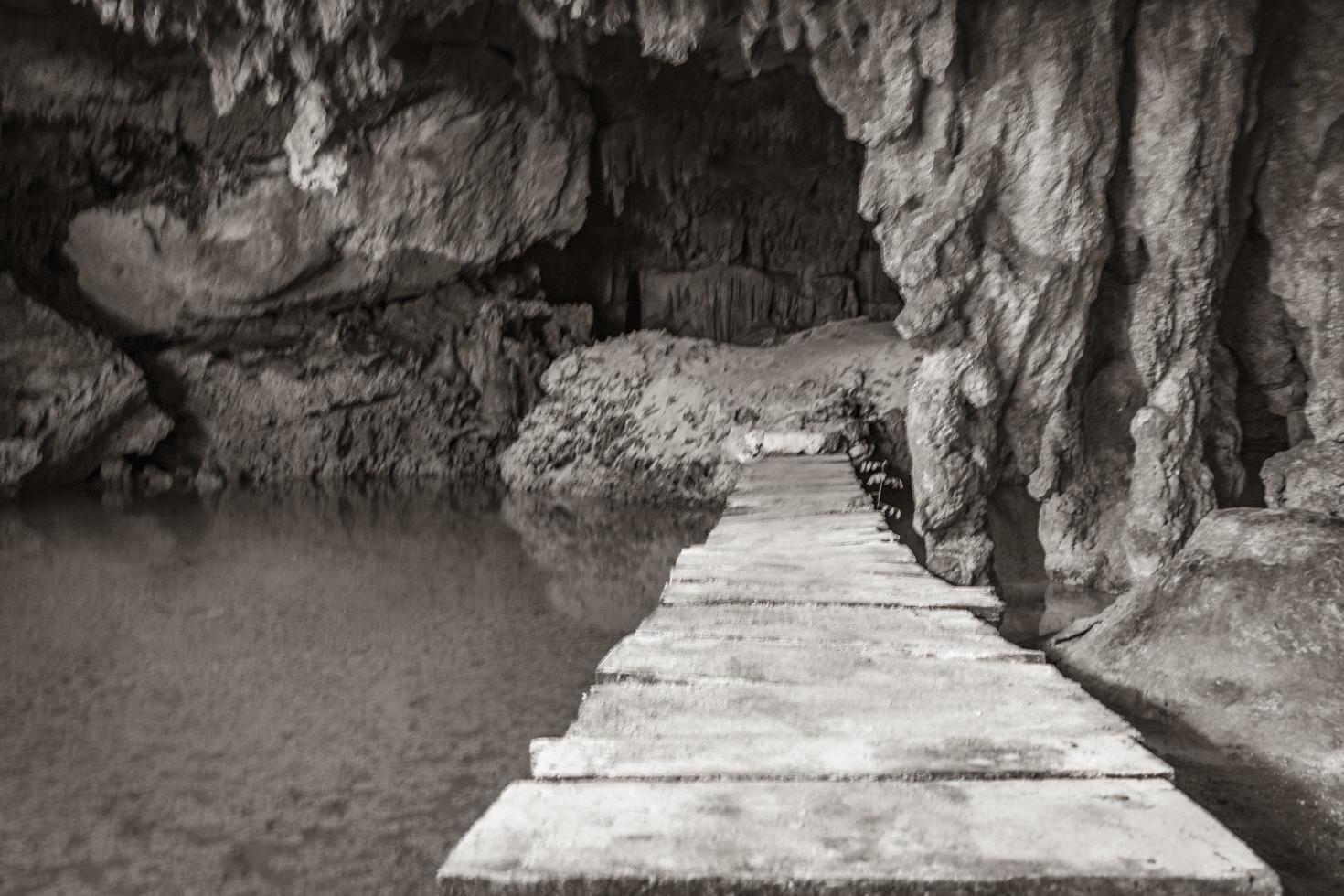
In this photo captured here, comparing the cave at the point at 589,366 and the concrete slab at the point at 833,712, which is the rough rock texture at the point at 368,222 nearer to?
the cave at the point at 589,366

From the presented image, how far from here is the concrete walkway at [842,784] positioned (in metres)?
1.25

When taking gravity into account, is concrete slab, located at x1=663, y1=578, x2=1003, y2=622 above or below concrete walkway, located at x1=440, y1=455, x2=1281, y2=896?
below

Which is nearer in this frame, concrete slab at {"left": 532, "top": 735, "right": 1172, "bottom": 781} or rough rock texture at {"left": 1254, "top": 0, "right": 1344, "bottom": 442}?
concrete slab at {"left": 532, "top": 735, "right": 1172, "bottom": 781}

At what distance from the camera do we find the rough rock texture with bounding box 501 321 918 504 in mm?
9062

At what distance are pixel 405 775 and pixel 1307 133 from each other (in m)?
5.19

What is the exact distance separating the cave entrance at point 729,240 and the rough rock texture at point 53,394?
438 centimetres

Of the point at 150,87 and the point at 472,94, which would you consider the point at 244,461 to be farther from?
the point at 472,94

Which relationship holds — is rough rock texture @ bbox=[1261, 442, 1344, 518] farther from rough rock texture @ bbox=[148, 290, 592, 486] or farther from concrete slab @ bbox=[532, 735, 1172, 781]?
rough rock texture @ bbox=[148, 290, 592, 486]

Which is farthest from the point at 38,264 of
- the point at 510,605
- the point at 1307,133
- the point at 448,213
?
the point at 1307,133

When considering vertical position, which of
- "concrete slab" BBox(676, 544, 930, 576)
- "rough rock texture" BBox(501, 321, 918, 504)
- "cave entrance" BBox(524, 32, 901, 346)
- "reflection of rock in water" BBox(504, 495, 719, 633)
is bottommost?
"reflection of rock in water" BBox(504, 495, 719, 633)

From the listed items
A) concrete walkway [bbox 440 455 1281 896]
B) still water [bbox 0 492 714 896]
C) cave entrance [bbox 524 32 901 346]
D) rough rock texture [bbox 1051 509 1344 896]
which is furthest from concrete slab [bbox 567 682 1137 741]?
cave entrance [bbox 524 32 901 346]

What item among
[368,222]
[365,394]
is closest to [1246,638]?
[368,222]

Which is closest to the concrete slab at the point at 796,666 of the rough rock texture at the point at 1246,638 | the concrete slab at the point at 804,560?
the concrete slab at the point at 804,560

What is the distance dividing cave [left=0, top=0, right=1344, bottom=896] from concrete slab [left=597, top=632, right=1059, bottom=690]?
793 mm
